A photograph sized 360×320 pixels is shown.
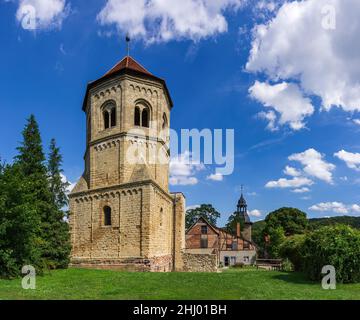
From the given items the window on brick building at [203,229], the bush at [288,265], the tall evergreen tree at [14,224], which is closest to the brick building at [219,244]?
the window on brick building at [203,229]

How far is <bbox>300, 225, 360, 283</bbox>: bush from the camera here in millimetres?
14203

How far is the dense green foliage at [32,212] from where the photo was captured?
15008 millimetres

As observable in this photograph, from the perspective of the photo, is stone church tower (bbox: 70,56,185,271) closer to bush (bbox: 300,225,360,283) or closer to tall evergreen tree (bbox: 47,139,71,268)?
tall evergreen tree (bbox: 47,139,71,268)

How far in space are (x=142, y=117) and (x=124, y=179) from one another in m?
4.86

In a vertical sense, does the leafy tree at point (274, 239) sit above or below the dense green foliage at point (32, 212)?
below

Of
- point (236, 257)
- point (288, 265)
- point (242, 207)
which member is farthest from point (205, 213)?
point (288, 265)

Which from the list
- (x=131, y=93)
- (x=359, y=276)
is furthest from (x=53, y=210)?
(x=359, y=276)

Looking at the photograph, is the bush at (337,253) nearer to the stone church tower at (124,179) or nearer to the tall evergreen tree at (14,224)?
the stone church tower at (124,179)

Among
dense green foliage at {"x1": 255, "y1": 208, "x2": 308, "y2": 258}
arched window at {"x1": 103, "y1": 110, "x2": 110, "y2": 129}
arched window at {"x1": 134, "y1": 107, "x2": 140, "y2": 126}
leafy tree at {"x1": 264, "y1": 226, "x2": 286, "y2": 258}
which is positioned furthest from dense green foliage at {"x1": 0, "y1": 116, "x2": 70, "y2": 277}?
dense green foliage at {"x1": 255, "y1": 208, "x2": 308, "y2": 258}

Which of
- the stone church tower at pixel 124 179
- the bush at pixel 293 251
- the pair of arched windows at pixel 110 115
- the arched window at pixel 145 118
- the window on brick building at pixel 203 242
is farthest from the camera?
the window on brick building at pixel 203 242

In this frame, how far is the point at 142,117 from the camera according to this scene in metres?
24.2

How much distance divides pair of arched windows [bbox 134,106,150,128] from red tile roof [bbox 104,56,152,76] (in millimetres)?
2628

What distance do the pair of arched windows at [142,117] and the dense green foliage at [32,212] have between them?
576 centimetres
